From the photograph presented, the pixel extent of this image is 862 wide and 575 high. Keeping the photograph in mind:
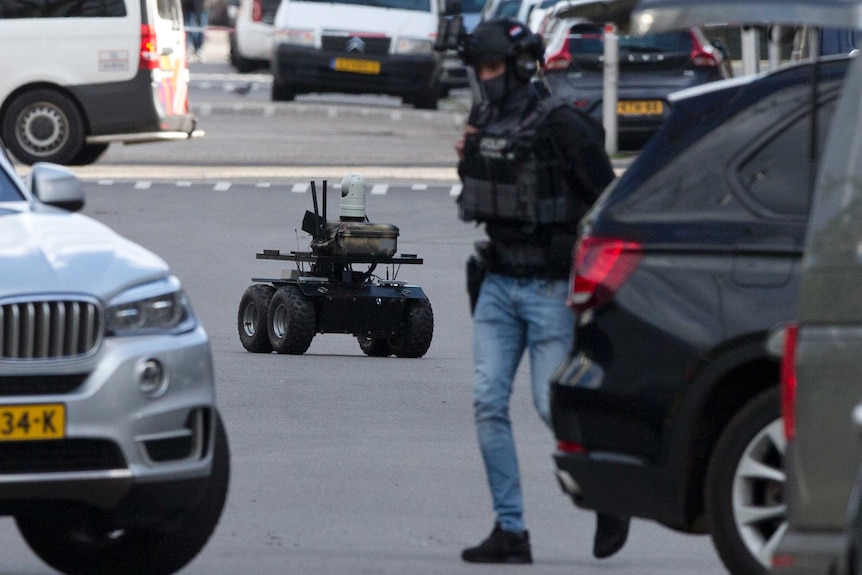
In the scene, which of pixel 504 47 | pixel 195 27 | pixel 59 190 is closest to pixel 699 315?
pixel 504 47

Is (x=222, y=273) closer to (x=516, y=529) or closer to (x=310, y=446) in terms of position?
(x=310, y=446)

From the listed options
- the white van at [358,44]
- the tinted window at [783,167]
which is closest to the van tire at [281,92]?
the white van at [358,44]

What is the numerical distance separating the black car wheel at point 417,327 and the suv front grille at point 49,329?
6.18m

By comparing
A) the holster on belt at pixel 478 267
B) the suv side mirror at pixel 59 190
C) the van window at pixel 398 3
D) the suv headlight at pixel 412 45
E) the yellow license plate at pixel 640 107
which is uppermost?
the suv side mirror at pixel 59 190

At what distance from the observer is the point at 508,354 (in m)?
7.14

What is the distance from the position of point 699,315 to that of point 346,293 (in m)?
6.31

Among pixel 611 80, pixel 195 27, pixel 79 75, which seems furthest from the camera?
pixel 195 27

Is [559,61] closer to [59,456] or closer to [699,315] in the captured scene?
[699,315]

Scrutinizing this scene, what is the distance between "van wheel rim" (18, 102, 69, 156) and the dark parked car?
16.0ft

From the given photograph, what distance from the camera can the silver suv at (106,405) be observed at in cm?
622

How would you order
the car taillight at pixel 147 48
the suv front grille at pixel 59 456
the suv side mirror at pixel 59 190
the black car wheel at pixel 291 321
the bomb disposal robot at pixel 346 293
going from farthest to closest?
the car taillight at pixel 147 48
the black car wheel at pixel 291 321
the bomb disposal robot at pixel 346 293
the suv side mirror at pixel 59 190
the suv front grille at pixel 59 456

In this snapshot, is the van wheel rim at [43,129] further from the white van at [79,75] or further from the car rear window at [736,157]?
the car rear window at [736,157]

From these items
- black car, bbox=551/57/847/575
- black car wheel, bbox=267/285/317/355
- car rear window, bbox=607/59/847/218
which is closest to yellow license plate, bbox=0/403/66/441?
black car, bbox=551/57/847/575

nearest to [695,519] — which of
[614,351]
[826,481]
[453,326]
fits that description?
[614,351]
